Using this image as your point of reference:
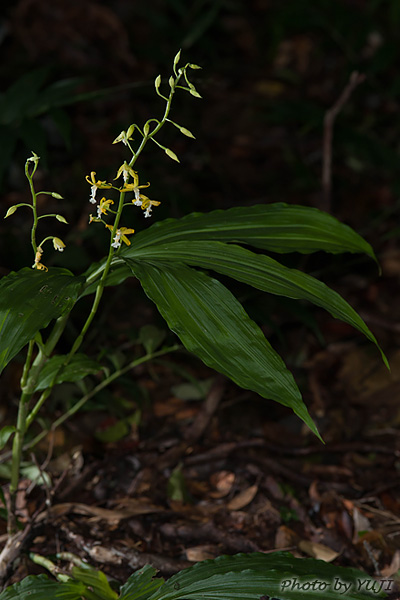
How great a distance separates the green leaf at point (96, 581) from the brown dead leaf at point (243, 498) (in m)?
0.45

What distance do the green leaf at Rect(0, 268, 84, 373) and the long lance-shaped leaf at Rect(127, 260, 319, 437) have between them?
0.37 ft

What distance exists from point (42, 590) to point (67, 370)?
1.21 ft

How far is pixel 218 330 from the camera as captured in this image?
2.86 ft

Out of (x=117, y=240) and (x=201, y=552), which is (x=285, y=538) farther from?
(x=117, y=240)

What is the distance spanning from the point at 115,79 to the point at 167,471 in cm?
219

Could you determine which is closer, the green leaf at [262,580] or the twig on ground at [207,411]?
the green leaf at [262,580]

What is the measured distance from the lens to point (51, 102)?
172 centimetres

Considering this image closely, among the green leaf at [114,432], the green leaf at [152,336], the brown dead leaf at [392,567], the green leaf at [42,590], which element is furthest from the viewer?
the green leaf at [114,432]

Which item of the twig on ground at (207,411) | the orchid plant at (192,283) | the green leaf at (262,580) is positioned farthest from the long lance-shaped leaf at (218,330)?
the twig on ground at (207,411)

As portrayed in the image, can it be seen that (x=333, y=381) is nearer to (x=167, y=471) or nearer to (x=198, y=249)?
(x=167, y=471)

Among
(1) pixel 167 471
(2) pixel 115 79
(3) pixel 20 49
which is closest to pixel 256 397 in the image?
(1) pixel 167 471

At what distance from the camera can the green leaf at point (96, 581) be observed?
101 cm

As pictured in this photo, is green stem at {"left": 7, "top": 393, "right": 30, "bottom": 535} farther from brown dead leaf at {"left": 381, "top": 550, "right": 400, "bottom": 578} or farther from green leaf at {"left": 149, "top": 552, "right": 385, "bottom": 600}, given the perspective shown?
brown dead leaf at {"left": 381, "top": 550, "right": 400, "bottom": 578}

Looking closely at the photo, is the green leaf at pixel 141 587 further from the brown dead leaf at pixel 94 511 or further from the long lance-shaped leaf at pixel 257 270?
the long lance-shaped leaf at pixel 257 270
